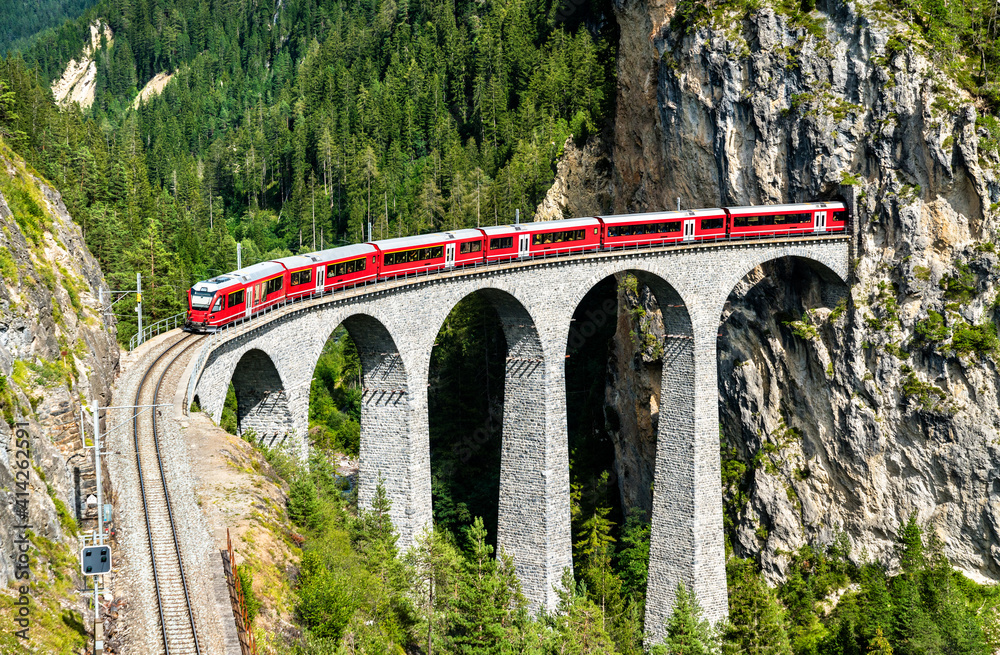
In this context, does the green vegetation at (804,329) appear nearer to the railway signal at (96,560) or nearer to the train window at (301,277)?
the train window at (301,277)

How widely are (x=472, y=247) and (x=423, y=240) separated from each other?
3.26 m

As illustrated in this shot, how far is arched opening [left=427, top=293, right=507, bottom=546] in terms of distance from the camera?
73812 mm

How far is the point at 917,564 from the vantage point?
5934 cm

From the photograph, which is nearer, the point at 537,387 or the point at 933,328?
the point at 537,387

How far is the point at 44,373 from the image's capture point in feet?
114

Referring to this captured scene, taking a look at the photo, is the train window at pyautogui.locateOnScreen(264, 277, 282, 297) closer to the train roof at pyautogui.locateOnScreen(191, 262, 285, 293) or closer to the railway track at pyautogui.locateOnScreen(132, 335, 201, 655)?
the train roof at pyautogui.locateOnScreen(191, 262, 285, 293)

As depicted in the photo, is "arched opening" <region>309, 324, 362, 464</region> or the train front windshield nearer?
the train front windshield

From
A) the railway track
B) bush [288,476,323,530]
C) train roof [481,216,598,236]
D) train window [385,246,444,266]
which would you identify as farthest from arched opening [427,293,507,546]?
the railway track

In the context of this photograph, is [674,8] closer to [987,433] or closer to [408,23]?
[987,433]

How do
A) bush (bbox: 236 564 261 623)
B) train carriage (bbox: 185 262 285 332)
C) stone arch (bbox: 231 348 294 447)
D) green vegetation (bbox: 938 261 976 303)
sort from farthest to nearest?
1. green vegetation (bbox: 938 261 976 303)
2. stone arch (bbox: 231 348 294 447)
3. train carriage (bbox: 185 262 285 332)
4. bush (bbox: 236 564 261 623)

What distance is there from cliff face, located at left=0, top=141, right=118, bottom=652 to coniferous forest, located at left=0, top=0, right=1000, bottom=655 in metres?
7.53

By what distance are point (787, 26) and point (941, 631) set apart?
36103 millimetres

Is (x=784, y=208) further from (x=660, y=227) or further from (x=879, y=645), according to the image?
(x=879, y=645)

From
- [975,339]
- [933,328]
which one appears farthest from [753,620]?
[975,339]
